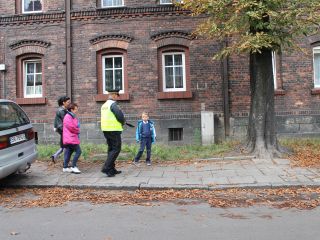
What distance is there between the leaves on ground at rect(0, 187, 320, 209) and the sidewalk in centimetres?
24

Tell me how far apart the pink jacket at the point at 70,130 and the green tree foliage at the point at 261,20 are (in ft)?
13.1

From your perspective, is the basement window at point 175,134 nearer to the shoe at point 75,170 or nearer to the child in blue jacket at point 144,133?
the child in blue jacket at point 144,133

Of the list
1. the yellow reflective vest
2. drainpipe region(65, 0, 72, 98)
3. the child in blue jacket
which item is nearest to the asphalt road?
the yellow reflective vest

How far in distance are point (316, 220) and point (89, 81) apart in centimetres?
1087

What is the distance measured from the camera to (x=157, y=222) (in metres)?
5.81

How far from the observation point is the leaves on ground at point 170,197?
6922 millimetres

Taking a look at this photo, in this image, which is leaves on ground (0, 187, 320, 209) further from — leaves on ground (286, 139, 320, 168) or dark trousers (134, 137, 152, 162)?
dark trousers (134, 137, 152, 162)

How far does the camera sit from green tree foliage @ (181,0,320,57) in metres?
9.34

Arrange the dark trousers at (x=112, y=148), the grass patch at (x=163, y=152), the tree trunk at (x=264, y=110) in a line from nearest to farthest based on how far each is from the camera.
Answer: the dark trousers at (x=112, y=148) → the tree trunk at (x=264, y=110) → the grass patch at (x=163, y=152)

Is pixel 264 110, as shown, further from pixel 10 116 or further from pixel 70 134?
pixel 10 116

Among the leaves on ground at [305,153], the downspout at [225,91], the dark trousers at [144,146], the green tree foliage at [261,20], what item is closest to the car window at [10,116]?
the dark trousers at [144,146]

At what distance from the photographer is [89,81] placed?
15109 mm

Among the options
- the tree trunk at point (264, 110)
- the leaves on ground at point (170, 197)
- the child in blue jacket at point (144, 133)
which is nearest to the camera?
the leaves on ground at point (170, 197)

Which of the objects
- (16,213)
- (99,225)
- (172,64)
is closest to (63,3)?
(172,64)
